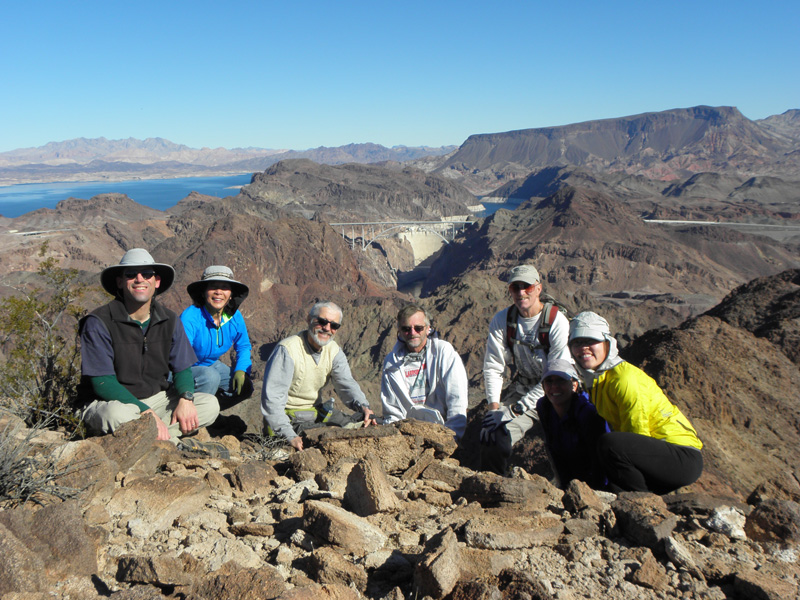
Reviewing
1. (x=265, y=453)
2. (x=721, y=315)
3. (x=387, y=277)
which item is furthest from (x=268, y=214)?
(x=265, y=453)

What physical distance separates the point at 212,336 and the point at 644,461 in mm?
3332

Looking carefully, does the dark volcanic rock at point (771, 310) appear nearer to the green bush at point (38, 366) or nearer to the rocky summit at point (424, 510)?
the rocky summit at point (424, 510)

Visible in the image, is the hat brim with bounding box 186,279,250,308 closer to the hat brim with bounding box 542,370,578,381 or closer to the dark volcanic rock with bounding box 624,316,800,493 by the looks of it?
the hat brim with bounding box 542,370,578,381

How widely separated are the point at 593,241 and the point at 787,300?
45.2m

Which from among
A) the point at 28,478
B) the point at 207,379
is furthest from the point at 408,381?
the point at 28,478

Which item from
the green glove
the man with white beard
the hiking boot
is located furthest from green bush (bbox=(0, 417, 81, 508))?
the green glove

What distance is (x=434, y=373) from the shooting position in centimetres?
415

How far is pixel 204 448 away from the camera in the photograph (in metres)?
3.71

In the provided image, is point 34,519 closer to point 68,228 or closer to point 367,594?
point 367,594

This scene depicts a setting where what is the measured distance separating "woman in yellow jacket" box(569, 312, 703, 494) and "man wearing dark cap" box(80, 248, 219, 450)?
2.55 meters

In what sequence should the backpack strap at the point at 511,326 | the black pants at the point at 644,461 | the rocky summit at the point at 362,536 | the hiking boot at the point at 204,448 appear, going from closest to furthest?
the rocky summit at the point at 362,536
the black pants at the point at 644,461
the hiking boot at the point at 204,448
the backpack strap at the point at 511,326

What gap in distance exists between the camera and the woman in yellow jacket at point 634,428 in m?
3.03

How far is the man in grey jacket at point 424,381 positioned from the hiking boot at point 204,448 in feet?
3.85

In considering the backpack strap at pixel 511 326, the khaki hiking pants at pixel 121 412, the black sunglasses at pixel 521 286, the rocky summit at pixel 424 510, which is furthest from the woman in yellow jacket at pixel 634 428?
the khaki hiking pants at pixel 121 412
